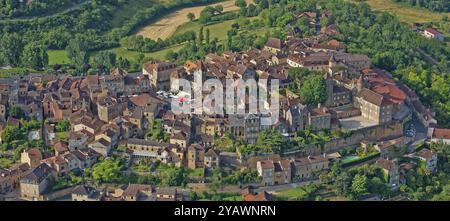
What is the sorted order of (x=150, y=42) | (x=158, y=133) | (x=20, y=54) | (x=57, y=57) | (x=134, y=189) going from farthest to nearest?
(x=150, y=42) < (x=57, y=57) < (x=20, y=54) < (x=158, y=133) < (x=134, y=189)

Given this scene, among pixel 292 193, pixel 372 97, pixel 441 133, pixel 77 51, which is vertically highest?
pixel 77 51

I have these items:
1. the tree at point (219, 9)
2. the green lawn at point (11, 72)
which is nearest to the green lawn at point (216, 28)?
the tree at point (219, 9)

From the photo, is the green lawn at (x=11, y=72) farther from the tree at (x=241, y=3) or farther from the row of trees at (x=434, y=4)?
the row of trees at (x=434, y=4)

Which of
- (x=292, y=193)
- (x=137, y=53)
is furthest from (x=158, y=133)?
(x=137, y=53)

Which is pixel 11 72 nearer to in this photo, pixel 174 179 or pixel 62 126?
pixel 62 126

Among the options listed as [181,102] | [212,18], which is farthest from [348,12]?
[181,102]

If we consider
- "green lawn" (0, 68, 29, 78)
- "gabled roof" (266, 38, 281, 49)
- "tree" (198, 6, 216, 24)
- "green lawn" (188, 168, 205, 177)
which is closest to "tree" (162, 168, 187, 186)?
"green lawn" (188, 168, 205, 177)
